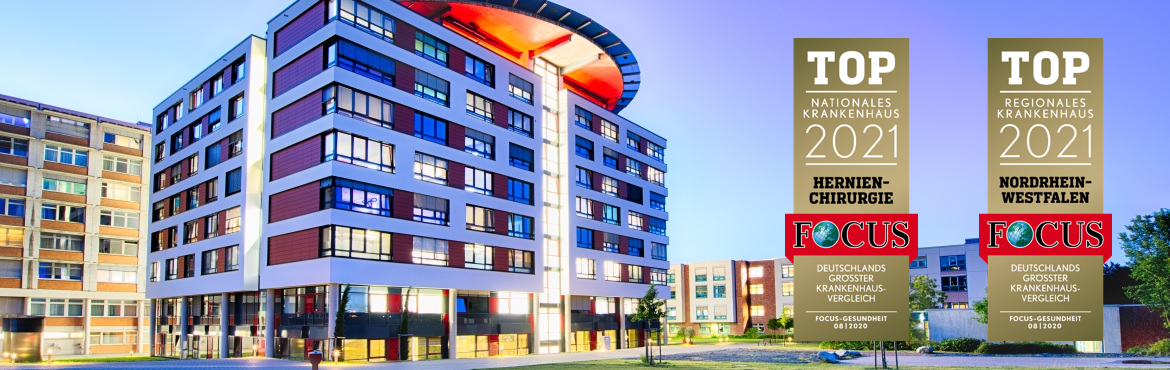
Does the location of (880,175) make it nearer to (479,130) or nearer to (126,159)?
(479,130)

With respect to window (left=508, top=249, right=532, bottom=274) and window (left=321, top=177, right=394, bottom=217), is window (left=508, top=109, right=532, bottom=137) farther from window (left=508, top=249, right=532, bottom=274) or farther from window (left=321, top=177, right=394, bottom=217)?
window (left=321, top=177, right=394, bottom=217)

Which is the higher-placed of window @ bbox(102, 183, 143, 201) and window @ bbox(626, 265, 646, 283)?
window @ bbox(102, 183, 143, 201)

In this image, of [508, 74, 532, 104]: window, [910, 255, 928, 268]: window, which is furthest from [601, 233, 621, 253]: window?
[910, 255, 928, 268]: window

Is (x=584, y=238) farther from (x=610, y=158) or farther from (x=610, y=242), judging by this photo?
(x=610, y=158)

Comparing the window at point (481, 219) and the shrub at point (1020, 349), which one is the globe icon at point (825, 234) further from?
the shrub at point (1020, 349)

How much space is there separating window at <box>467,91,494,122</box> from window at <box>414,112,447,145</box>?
10.0 ft

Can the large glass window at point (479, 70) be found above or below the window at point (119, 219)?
above

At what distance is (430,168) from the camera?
180 ft

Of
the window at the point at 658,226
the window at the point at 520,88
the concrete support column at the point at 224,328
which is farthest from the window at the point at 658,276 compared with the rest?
the concrete support column at the point at 224,328

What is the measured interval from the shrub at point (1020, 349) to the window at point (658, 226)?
34892mm

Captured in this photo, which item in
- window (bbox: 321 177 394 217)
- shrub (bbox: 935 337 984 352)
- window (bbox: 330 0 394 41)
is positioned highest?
window (bbox: 330 0 394 41)

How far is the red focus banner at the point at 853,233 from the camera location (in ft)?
62.8

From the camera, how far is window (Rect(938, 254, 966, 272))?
108 metres

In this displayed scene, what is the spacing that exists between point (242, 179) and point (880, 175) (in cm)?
4599
